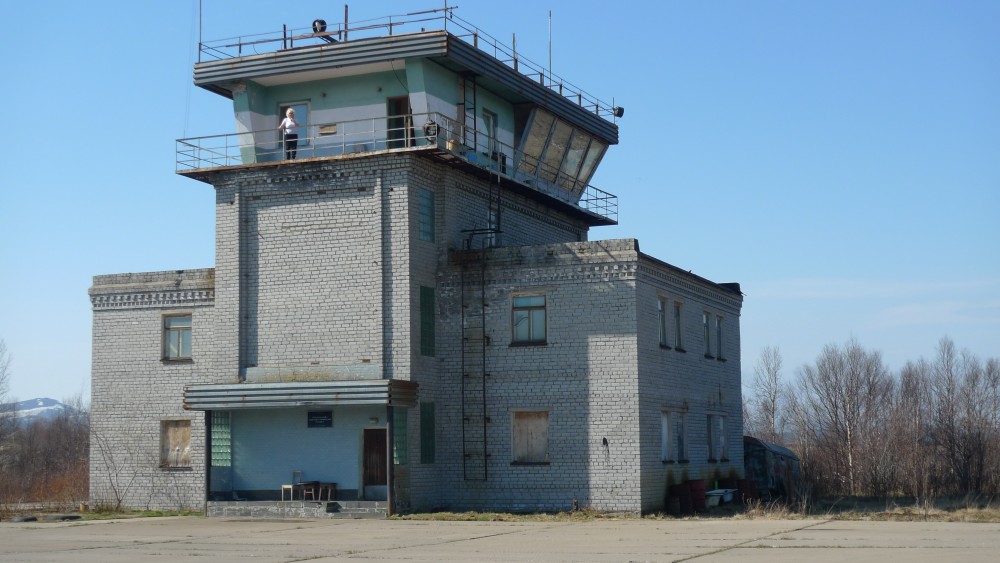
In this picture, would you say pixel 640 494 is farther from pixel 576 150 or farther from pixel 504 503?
pixel 576 150

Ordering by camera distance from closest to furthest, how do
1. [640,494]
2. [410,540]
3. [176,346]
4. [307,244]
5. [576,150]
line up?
[410,540] < [640,494] < [307,244] < [176,346] < [576,150]

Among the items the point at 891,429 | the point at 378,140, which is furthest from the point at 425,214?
the point at 891,429

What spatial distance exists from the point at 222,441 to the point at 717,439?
47.0 feet

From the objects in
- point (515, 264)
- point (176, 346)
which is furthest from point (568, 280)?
point (176, 346)

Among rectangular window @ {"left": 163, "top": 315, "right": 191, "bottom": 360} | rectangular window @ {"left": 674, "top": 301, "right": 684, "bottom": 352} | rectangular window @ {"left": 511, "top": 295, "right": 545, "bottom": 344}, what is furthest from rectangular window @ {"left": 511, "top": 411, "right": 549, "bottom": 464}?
rectangular window @ {"left": 163, "top": 315, "right": 191, "bottom": 360}

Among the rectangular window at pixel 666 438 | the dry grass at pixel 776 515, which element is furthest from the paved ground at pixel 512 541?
the rectangular window at pixel 666 438

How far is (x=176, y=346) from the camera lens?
33.9 m

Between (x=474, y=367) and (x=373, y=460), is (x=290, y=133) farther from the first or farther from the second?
(x=373, y=460)

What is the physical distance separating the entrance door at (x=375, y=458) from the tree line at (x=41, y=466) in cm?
1047

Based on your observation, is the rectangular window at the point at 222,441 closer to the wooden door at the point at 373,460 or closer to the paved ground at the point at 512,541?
the paved ground at the point at 512,541

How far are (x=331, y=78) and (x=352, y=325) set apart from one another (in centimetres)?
678

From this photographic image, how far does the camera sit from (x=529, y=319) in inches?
1201

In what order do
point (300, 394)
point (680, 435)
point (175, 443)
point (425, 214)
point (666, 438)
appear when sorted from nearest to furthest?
point (300, 394), point (425, 214), point (666, 438), point (680, 435), point (175, 443)

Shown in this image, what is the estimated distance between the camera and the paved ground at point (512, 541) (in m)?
19.1
